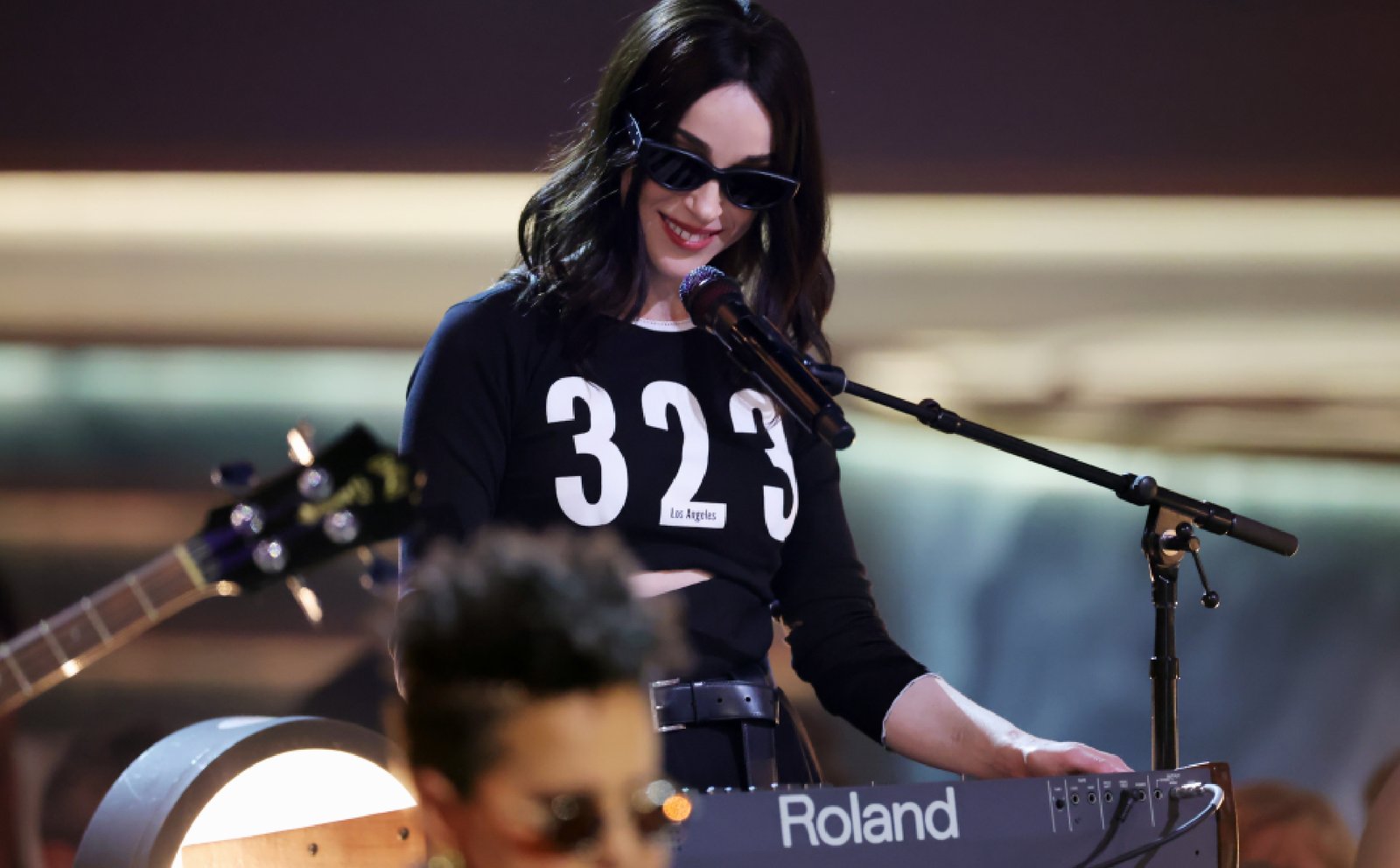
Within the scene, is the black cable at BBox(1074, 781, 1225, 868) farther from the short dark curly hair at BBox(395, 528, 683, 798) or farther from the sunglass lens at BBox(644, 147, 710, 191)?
the sunglass lens at BBox(644, 147, 710, 191)

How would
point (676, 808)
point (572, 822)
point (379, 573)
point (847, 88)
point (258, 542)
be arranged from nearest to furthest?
point (572, 822)
point (676, 808)
point (379, 573)
point (258, 542)
point (847, 88)

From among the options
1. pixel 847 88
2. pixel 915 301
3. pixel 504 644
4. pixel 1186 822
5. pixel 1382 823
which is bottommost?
pixel 1382 823

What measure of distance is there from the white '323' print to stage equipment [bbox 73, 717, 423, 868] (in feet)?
1.23

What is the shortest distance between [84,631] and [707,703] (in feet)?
2.21

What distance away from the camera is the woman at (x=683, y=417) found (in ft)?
5.44

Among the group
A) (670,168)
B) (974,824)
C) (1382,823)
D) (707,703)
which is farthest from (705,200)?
(1382,823)

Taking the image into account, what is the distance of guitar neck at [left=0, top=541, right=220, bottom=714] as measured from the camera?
144cm

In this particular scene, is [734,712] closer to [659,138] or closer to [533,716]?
[659,138]

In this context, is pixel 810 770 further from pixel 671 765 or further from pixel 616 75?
pixel 616 75

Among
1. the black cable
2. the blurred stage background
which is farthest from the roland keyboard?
the blurred stage background

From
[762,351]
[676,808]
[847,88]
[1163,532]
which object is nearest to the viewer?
[676,808]

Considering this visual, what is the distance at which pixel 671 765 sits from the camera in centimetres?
158

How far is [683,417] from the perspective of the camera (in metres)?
1.78

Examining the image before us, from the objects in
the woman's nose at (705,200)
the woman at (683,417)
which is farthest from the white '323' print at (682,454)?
the woman's nose at (705,200)
